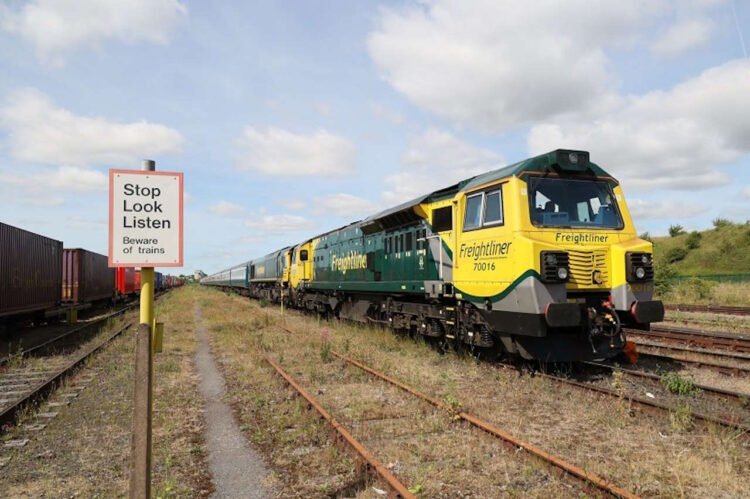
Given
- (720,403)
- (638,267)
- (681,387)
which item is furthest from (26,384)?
(720,403)

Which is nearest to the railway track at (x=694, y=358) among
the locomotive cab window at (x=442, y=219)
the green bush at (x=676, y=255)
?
the locomotive cab window at (x=442, y=219)

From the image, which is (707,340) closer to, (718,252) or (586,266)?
(586,266)

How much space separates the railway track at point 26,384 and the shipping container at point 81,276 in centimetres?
1138

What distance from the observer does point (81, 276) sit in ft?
80.0

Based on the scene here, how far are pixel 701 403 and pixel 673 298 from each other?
1005 inches

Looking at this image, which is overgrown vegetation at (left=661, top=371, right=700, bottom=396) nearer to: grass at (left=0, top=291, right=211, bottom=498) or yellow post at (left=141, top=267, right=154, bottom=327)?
grass at (left=0, top=291, right=211, bottom=498)

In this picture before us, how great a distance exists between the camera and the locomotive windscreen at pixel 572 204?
27.9 feet

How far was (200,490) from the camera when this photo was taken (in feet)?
15.5

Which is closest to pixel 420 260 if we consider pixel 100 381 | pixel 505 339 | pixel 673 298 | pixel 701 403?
pixel 505 339

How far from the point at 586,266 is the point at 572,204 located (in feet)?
3.92

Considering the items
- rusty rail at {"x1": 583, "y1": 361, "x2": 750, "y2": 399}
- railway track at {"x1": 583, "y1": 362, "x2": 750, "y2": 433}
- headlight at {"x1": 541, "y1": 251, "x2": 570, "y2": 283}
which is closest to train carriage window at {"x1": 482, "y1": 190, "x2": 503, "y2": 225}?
headlight at {"x1": 541, "y1": 251, "x2": 570, "y2": 283}

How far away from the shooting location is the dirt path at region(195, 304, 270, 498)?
188 inches

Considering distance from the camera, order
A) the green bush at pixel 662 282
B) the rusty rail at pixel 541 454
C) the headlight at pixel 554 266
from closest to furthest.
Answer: the rusty rail at pixel 541 454 → the headlight at pixel 554 266 → the green bush at pixel 662 282

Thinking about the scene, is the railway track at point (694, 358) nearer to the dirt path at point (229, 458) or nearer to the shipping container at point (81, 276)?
the dirt path at point (229, 458)
